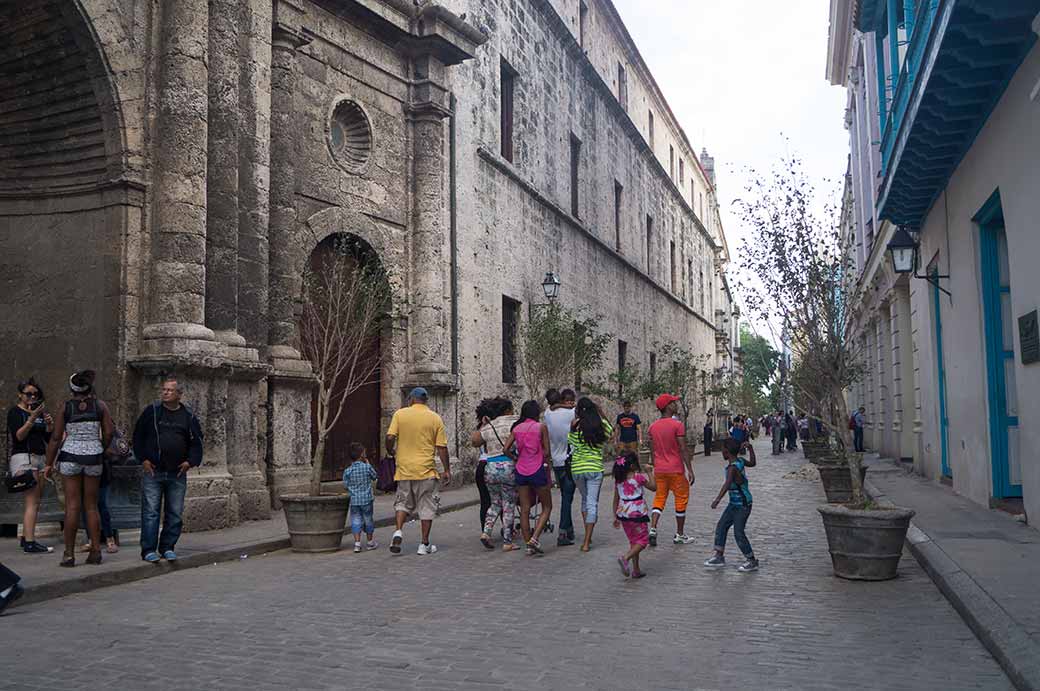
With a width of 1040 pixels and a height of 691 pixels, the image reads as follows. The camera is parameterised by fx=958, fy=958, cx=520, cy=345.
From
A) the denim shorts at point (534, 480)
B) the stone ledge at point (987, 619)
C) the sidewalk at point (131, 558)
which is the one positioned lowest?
the sidewalk at point (131, 558)

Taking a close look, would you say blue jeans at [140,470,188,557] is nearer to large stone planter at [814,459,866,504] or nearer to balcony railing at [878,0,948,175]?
balcony railing at [878,0,948,175]

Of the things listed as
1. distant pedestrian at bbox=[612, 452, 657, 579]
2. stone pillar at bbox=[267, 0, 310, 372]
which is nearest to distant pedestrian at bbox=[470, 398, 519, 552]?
distant pedestrian at bbox=[612, 452, 657, 579]

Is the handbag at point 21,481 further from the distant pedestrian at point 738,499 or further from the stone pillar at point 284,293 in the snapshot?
the distant pedestrian at point 738,499

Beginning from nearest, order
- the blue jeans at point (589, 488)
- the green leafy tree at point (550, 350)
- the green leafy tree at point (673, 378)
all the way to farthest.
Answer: the blue jeans at point (589, 488) < the green leafy tree at point (550, 350) < the green leafy tree at point (673, 378)

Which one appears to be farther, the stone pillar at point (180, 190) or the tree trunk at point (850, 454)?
the stone pillar at point (180, 190)

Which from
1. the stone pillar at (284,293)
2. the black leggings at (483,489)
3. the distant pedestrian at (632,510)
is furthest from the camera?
the stone pillar at (284,293)

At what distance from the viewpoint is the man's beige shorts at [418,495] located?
9.58 metres

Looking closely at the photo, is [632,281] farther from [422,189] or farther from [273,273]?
[273,273]

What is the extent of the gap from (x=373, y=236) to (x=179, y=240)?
4910 mm

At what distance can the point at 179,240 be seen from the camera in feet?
35.0

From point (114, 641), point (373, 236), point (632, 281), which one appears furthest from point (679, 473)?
point (632, 281)

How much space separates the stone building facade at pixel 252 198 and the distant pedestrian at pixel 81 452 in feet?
6.75

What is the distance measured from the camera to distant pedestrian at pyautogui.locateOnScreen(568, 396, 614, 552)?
9602mm

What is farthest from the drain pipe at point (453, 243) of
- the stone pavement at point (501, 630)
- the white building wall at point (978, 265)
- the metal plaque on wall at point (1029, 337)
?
the metal plaque on wall at point (1029, 337)
